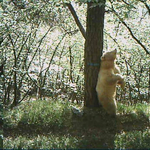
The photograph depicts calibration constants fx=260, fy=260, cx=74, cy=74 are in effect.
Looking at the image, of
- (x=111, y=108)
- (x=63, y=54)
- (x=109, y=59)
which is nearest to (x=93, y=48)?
(x=109, y=59)

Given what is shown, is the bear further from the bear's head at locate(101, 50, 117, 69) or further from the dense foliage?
the dense foliage

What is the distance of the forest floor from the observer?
216 inches

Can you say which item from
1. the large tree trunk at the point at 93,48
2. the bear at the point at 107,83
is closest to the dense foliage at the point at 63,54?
the large tree trunk at the point at 93,48

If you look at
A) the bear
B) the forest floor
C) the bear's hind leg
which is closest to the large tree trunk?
the bear

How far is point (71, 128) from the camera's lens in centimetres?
661

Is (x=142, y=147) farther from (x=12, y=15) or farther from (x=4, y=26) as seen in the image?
(x=12, y=15)

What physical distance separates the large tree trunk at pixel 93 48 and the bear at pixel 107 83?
27 cm

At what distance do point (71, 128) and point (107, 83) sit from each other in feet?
4.90

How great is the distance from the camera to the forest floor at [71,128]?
548 centimetres

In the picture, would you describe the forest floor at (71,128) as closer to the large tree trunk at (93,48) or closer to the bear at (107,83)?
the bear at (107,83)

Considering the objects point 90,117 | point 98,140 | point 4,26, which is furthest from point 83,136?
point 4,26

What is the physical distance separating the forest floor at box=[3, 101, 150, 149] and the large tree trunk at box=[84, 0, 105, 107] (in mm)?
533

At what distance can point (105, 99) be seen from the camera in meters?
6.92

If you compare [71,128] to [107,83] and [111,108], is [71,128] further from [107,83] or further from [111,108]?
[107,83]
